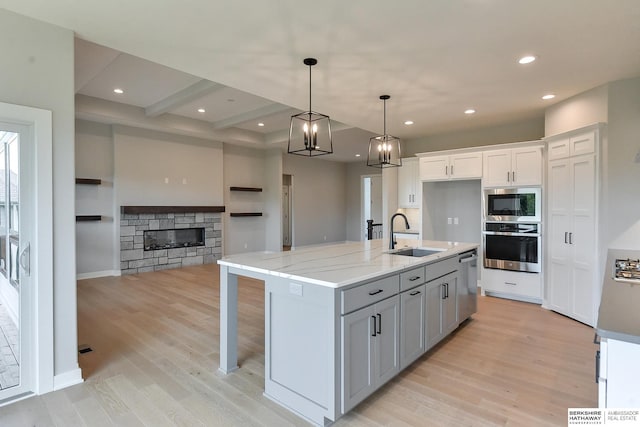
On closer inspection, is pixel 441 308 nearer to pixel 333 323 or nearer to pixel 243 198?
pixel 333 323

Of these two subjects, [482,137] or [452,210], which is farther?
[452,210]

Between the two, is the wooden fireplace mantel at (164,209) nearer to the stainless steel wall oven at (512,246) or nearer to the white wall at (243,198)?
the white wall at (243,198)

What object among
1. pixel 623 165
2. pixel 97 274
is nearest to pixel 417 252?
pixel 623 165

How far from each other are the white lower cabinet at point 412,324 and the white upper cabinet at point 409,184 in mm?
3595

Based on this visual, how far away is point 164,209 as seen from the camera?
701 centimetres

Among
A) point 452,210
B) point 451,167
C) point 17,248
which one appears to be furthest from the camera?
point 452,210

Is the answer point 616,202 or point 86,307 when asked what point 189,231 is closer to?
point 86,307

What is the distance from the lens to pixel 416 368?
111 inches

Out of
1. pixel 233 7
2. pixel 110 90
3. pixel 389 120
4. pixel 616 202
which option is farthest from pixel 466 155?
pixel 110 90

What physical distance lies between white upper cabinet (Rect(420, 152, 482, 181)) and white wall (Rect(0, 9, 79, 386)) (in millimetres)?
4894

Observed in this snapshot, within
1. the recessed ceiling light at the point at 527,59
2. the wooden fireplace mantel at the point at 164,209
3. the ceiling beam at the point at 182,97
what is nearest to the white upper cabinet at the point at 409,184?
the recessed ceiling light at the point at 527,59

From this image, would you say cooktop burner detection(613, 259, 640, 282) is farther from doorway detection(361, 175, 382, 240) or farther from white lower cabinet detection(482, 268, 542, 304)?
doorway detection(361, 175, 382, 240)

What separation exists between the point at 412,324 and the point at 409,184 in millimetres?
4068

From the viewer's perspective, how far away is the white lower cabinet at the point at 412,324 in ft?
8.45
